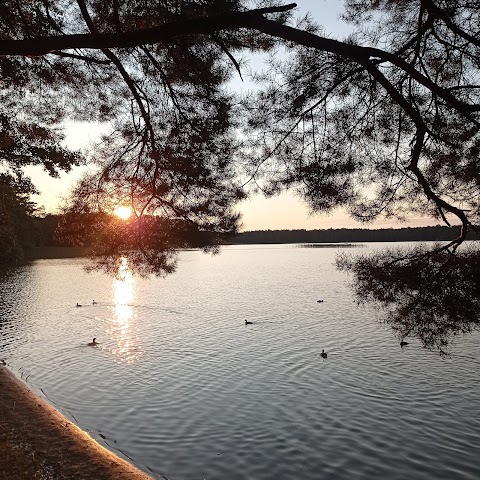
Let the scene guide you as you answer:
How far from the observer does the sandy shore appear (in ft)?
22.0

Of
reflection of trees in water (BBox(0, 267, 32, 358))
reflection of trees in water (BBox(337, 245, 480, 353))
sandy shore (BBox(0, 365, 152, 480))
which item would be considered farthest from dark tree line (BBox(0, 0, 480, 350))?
reflection of trees in water (BBox(0, 267, 32, 358))

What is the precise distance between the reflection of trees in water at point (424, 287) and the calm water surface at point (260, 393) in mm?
2018

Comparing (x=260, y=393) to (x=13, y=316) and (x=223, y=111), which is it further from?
(x=13, y=316)

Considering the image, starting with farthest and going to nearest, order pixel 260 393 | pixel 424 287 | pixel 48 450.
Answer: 1. pixel 260 393
2. pixel 48 450
3. pixel 424 287

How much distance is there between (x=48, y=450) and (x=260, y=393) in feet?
19.4

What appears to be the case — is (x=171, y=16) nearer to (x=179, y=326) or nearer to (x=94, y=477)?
(x=94, y=477)

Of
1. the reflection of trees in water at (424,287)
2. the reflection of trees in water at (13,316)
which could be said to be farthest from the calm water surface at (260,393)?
the reflection of trees in water at (424,287)

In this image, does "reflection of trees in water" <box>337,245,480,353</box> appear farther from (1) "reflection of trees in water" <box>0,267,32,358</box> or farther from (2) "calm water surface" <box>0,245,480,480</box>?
(1) "reflection of trees in water" <box>0,267,32,358</box>

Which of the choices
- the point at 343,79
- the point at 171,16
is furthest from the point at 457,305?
the point at 171,16

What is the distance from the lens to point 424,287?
4570 millimetres

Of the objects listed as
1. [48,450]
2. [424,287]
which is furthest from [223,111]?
[48,450]

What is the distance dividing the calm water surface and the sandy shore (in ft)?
2.27

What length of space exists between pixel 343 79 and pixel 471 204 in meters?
2.08

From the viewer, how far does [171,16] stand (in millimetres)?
4977
